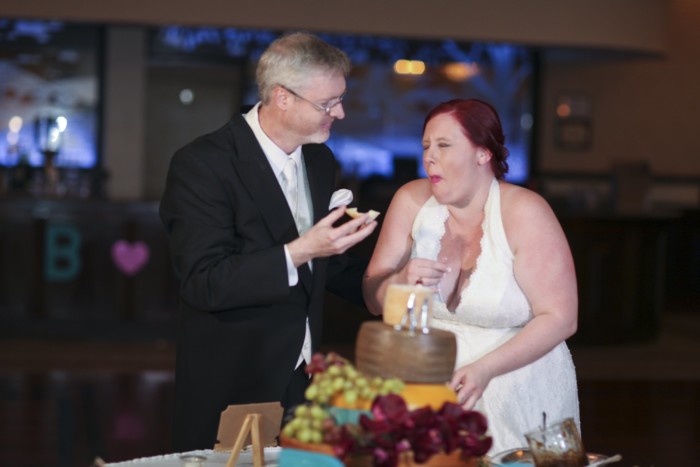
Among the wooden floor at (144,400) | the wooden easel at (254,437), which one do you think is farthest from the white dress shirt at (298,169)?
the wooden floor at (144,400)

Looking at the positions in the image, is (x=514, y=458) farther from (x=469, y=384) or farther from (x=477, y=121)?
(x=477, y=121)

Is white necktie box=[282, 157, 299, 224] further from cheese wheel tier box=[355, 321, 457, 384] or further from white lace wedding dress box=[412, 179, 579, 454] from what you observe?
cheese wheel tier box=[355, 321, 457, 384]

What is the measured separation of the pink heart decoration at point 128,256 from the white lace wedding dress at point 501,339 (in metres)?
6.28

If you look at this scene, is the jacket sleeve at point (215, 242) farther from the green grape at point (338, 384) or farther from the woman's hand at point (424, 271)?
the green grape at point (338, 384)

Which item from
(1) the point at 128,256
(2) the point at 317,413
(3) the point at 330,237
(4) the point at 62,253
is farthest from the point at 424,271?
(4) the point at 62,253

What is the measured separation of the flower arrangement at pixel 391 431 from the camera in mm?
1783

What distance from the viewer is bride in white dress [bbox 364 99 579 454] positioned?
265cm

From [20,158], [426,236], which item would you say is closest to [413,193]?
[426,236]

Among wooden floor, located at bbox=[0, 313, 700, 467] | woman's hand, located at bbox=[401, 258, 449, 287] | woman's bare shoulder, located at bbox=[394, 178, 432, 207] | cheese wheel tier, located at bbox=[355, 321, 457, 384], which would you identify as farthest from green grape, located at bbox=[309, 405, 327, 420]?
wooden floor, located at bbox=[0, 313, 700, 467]

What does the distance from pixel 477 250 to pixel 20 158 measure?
28.1 feet

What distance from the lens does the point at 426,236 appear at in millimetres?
2902

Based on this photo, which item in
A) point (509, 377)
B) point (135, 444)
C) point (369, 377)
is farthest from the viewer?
point (135, 444)

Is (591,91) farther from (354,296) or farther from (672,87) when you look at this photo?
(354,296)

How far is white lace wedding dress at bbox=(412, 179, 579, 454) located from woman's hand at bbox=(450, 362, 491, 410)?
0.30 meters
